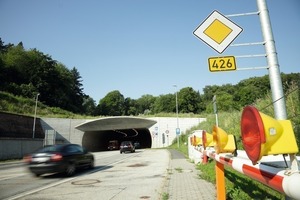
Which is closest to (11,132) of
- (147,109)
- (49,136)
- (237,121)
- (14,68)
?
Answer: (49,136)

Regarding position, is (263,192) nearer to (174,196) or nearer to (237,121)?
(174,196)

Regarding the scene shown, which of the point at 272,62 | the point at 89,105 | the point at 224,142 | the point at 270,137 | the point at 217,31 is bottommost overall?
the point at 224,142

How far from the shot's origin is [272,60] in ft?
13.7

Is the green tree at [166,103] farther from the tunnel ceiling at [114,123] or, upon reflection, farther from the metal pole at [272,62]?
the metal pole at [272,62]

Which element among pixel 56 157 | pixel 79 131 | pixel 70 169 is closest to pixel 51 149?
pixel 56 157

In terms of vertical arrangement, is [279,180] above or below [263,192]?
above

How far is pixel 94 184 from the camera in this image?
1024 cm

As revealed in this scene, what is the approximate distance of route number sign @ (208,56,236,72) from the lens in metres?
4.98

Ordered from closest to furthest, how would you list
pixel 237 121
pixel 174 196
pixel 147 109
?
pixel 174 196
pixel 237 121
pixel 147 109

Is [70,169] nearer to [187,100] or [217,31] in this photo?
[217,31]

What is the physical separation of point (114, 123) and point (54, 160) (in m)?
41.4

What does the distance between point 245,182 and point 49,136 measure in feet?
148

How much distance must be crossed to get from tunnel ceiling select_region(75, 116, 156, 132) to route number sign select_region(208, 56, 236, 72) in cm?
4817

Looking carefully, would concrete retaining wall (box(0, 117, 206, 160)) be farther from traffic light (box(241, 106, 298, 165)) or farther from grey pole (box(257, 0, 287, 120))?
traffic light (box(241, 106, 298, 165))
